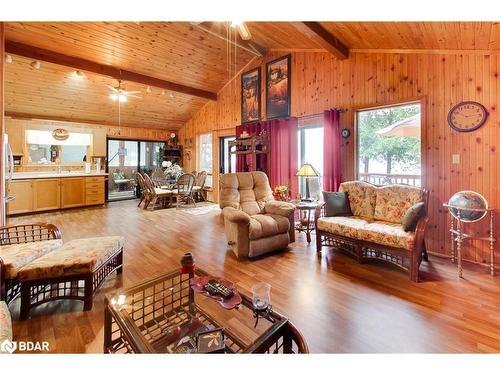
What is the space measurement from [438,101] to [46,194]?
7.96 m

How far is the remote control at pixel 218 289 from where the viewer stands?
1.48 meters

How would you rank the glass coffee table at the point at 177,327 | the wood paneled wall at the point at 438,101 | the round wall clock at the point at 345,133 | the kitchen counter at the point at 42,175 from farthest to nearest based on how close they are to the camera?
1. the kitchen counter at the point at 42,175
2. the round wall clock at the point at 345,133
3. the wood paneled wall at the point at 438,101
4. the glass coffee table at the point at 177,327

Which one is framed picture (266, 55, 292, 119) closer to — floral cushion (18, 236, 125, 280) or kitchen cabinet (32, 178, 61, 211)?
floral cushion (18, 236, 125, 280)

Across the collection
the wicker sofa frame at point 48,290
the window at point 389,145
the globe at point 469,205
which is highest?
the window at point 389,145

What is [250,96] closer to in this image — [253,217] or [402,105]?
[402,105]

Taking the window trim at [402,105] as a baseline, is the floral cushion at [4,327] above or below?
below

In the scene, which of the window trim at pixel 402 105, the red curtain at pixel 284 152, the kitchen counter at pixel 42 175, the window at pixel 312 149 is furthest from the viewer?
the kitchen counter at pixel 42 175

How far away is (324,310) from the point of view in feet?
6.56

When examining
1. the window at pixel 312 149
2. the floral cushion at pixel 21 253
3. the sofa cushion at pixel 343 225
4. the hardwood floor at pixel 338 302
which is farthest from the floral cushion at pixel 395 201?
the floral cushion at pixel 21 253

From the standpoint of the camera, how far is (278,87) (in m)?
5.40

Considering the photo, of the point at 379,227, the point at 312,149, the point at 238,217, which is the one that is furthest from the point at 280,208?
the point at 312,149

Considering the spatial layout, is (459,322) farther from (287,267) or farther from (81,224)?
(81,224)

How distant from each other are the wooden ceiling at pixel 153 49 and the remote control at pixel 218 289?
344 centimetres

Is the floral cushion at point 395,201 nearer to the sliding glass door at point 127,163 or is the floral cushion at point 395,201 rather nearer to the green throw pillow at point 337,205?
the green throw pillow at point 337,205
